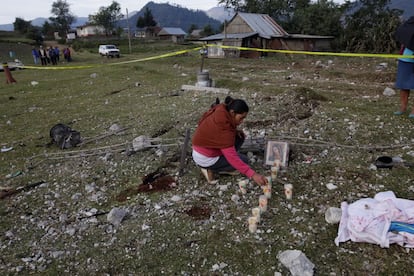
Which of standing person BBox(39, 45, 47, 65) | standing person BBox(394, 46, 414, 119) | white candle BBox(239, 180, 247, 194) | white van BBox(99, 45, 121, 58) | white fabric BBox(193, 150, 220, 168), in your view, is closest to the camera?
white candle BBox(239, 180, 247, 194)

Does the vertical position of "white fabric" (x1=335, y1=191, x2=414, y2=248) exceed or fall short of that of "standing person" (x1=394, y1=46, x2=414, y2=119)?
it falls short

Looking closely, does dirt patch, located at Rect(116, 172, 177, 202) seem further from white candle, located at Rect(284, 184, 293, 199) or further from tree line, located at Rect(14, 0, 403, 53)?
tree line, located at Rect(14, 0, 403, 53)

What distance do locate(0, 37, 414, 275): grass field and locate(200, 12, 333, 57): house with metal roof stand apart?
21.3 meters

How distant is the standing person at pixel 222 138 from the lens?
3541mm

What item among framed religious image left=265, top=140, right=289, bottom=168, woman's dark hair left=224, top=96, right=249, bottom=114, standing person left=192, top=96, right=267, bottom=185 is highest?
woman's dark hair left=224, top=96, right=249, bottom=114

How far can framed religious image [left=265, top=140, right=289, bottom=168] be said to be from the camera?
4410 millimetres

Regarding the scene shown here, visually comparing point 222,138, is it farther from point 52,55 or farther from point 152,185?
point 52,55

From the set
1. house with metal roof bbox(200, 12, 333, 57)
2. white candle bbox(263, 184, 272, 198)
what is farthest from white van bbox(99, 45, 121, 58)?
white candle bbox(263, 184, 272, 198)

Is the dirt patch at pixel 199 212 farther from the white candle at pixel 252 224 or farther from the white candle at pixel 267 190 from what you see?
the white candle at pixel 267 190

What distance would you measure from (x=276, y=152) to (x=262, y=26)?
28.5 meters

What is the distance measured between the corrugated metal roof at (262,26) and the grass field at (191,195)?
2281 cm

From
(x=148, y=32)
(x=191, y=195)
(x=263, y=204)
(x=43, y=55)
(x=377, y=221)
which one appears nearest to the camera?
(x=377, y=221)

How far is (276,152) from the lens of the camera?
4.46m

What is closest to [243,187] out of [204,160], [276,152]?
[204,160]
